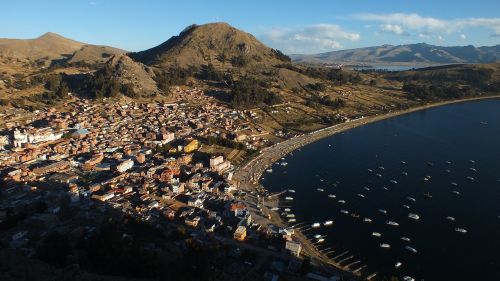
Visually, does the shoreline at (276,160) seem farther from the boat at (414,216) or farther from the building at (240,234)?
the boat at (414,216)

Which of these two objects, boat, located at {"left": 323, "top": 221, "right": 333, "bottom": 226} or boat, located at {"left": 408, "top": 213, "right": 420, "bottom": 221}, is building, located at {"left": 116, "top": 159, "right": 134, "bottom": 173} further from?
boat, located at {"left": 408, "top": 213, "right": 420, "bottom": 221}

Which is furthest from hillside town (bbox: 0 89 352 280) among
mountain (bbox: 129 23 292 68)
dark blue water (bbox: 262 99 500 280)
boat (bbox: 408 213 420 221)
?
mountain (bbox: 129 23 292 68)

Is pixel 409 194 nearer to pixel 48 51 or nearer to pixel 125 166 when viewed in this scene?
pixel 125 166

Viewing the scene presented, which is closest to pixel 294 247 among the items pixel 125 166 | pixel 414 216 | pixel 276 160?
pixel 414 216

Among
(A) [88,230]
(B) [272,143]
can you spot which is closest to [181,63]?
(B) [272,143]

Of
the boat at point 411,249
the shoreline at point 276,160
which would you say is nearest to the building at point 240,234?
the shoreline at point 276,160
